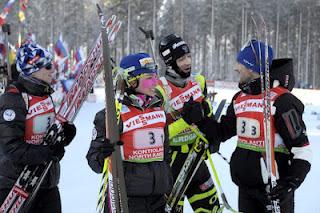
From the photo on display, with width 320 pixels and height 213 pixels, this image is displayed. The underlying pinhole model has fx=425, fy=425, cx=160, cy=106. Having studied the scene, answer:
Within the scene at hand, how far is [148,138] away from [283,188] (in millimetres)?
948

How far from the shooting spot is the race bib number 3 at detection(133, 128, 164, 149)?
9.30 ft

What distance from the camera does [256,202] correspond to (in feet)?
10.6

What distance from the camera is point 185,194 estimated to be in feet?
12.8

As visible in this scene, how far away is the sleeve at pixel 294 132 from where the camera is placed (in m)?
2.88

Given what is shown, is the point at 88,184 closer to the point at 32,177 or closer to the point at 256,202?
the point at 32,177

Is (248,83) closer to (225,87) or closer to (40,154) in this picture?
(40,154)

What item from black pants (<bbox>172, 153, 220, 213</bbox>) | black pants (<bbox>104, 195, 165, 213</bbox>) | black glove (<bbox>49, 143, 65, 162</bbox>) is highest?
black glove (<bbox>49, 143, 65, 162</bbox>)

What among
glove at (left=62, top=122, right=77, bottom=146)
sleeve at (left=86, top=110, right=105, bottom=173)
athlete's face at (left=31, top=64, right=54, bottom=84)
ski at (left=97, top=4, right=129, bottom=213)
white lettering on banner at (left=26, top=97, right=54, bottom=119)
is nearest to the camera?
ski at (left=97, top=4, right=129, bottom=213)

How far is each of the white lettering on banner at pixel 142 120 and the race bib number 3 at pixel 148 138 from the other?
1.9 inches

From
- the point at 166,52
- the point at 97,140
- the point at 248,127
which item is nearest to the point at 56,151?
the point at 97,140

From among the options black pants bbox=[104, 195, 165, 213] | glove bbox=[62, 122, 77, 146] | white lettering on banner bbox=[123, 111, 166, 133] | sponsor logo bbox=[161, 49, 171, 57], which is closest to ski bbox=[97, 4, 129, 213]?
black pants bbox=[104, 195, 165, 213]

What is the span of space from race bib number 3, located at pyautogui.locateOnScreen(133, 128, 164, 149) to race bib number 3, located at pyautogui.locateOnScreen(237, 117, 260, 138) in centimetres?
66

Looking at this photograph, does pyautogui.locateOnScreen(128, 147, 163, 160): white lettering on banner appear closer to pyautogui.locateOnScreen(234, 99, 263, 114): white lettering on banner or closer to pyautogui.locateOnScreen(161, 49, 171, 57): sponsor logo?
pyautogui.locateOnScreen(234, 99, 263, 114): white lettering on banner

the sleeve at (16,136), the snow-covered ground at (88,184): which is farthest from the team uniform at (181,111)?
the snow-covered ground at (88,184)
